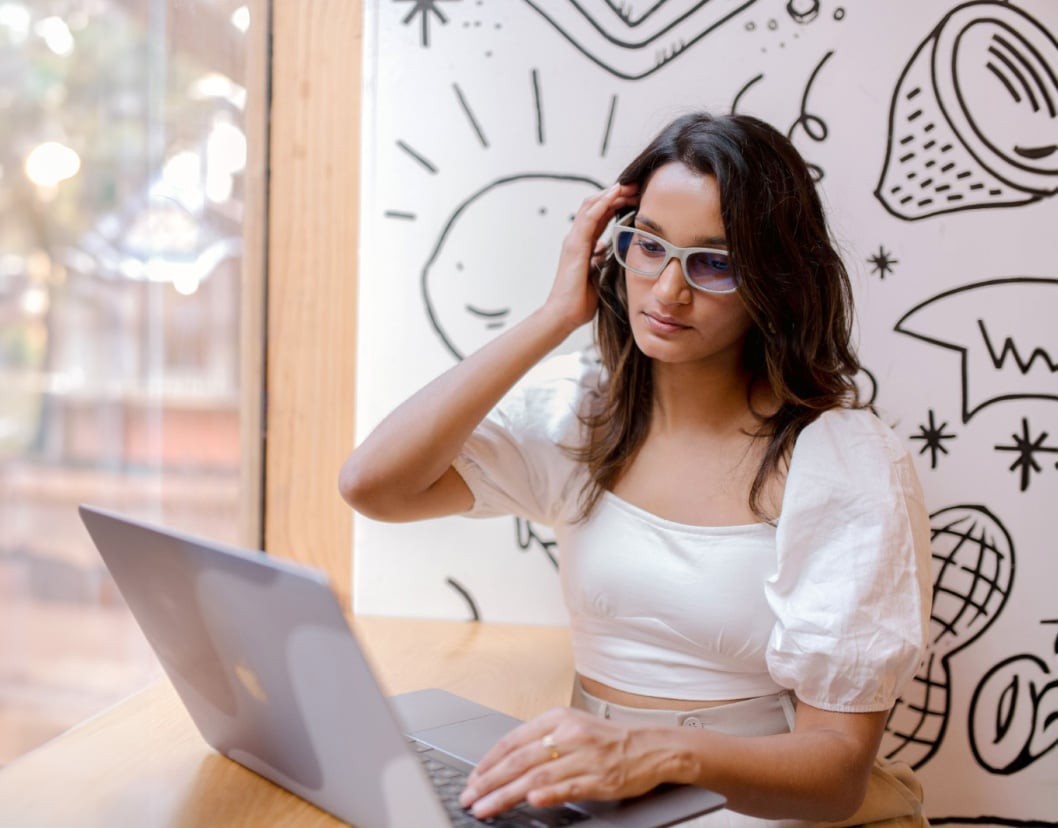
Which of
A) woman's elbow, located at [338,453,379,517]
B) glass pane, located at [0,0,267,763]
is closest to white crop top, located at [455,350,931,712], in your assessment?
woman's elbow, located at [338,453,379,517]

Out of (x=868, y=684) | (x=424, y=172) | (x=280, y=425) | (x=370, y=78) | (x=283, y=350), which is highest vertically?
(x=370, y=78)

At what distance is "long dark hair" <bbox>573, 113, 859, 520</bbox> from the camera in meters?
1.19

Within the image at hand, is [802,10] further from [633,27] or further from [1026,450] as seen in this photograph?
[1026,450]

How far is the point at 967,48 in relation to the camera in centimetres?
152

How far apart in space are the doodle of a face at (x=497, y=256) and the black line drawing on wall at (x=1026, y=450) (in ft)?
2.35

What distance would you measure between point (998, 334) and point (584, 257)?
2.09 feet

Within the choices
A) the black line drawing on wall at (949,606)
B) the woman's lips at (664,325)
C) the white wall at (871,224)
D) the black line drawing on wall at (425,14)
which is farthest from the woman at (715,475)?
the black line drawing on wall at (425,14)

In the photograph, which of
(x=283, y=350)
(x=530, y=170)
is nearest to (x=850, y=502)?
(x=530, y=170)

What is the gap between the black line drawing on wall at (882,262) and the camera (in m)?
1.55

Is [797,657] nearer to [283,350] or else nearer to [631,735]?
[631,735]

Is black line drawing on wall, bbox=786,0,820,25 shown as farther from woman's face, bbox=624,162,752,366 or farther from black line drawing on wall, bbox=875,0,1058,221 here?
woman's face, bbox=624,162,752,366

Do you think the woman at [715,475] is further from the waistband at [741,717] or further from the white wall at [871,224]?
the white wall at [871,224]

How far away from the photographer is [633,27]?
159cm

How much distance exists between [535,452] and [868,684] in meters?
0.52
